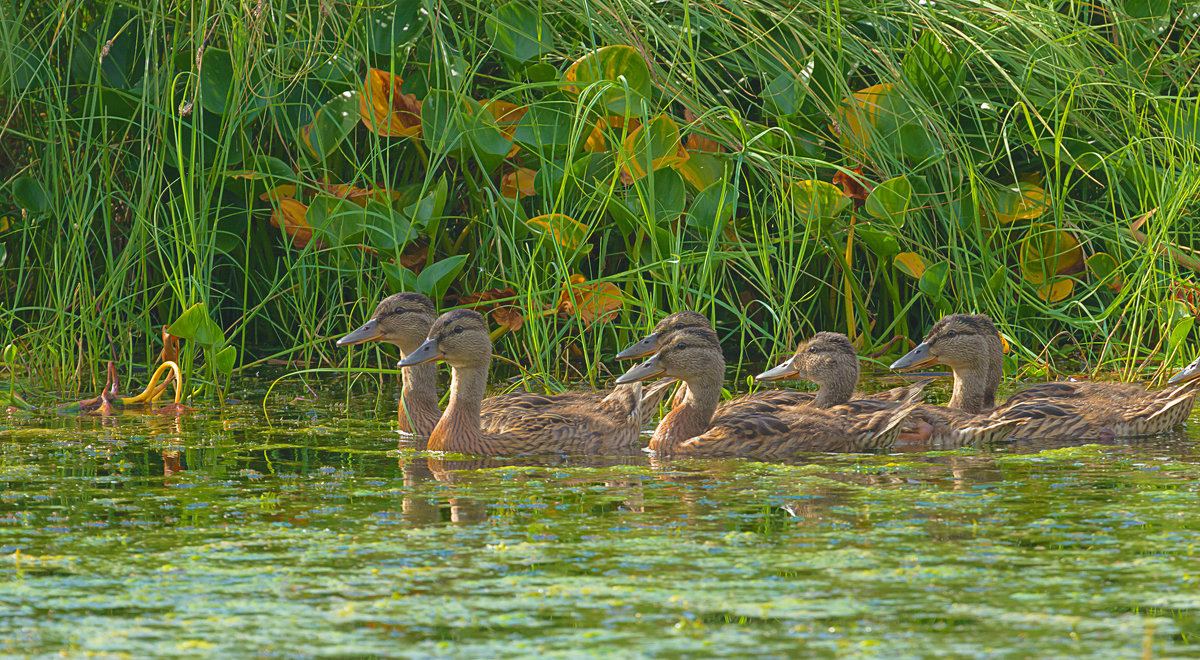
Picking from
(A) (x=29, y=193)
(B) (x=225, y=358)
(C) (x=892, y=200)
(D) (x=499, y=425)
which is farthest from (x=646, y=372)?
(A) (x=29, y=193)

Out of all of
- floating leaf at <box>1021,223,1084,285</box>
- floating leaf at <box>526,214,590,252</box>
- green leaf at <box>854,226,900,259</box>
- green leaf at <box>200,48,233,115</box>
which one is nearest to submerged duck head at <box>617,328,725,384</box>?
floating leaf at <box>526,214,590,252</box>

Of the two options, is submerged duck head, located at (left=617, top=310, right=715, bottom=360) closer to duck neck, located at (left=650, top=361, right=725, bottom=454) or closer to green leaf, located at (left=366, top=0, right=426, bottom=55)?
duck neck, located at (left=650, top=361, right=725, bottom=454)

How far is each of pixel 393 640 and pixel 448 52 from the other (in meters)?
5.50

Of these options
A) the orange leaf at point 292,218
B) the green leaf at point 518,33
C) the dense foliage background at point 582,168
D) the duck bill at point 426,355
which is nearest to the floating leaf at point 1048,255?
the dense foliage background at point 582,168

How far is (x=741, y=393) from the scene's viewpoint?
8.73 meters

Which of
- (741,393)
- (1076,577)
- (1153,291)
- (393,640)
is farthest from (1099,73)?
(393,640)

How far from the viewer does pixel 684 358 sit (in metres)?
7.39

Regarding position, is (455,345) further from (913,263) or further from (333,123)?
(913,263)

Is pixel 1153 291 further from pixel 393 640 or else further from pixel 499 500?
pixel 393 640

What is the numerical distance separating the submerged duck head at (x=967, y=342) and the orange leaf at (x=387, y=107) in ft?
9.69

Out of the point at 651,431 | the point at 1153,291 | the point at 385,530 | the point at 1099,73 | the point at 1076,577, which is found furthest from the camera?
the point at 1099,73

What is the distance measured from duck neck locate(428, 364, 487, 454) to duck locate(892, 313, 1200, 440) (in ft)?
7.03

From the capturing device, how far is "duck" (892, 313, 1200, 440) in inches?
283

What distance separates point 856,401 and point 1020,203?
95.4 inches
